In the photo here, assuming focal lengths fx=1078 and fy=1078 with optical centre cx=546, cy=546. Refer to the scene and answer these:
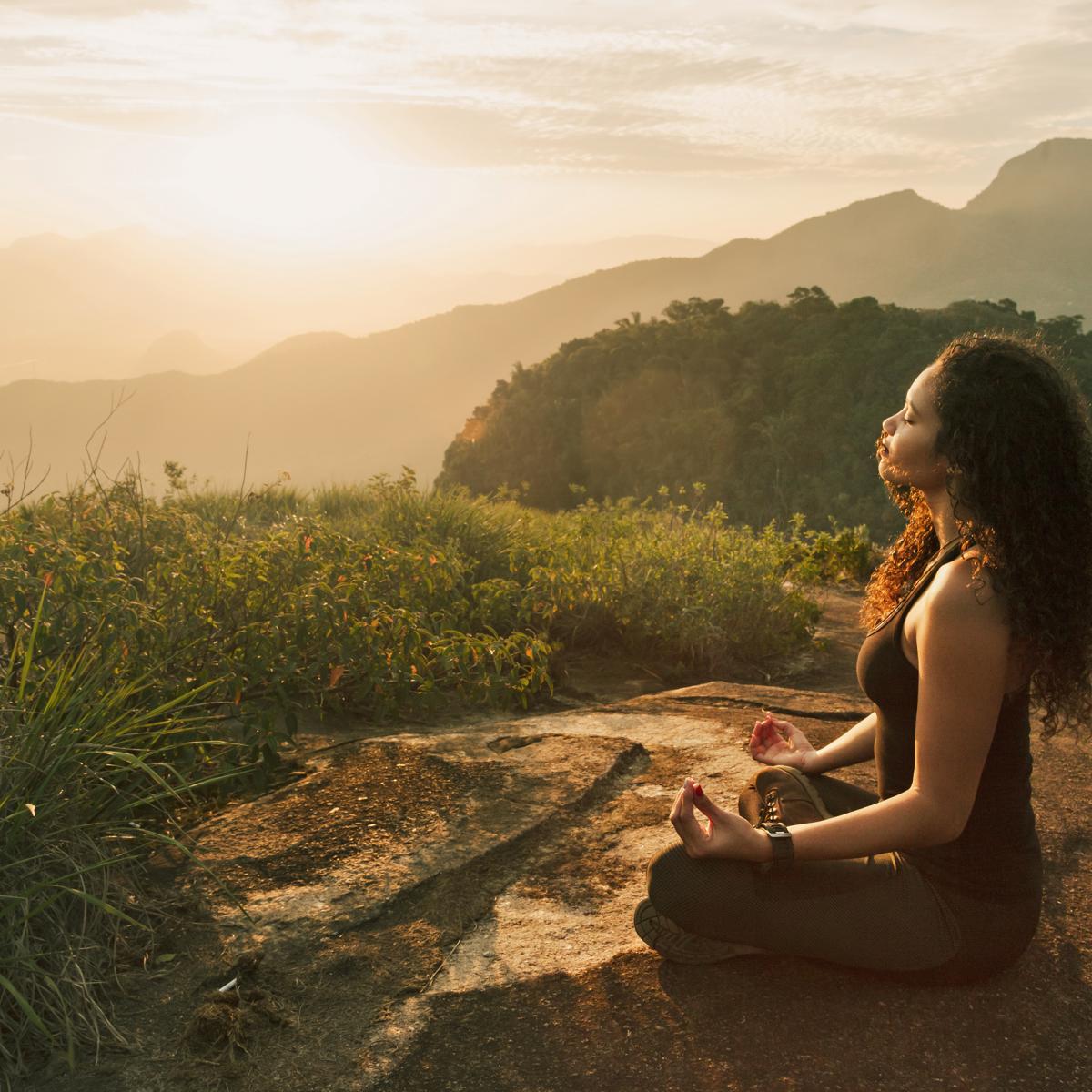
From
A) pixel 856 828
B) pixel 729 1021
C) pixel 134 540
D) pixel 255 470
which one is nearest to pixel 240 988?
pixel 729 1021

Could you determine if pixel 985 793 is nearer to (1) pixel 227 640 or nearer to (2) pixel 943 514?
(2) pixel 943 514

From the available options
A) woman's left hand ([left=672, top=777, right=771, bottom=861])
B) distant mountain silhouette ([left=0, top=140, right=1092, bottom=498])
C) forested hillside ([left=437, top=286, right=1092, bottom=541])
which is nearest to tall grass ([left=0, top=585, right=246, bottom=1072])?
woman's left hand ([left=672, top=777, right=771, bottom=861])

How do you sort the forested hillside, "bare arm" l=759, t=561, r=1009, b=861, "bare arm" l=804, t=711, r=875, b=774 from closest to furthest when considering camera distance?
"bare arm" l=759, t=561, r=1009, b=861 < "bare arm" l=804, t=711, r=875, b=774 < the forested hillside

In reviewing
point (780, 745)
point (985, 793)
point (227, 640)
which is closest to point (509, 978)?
point (780, 745)

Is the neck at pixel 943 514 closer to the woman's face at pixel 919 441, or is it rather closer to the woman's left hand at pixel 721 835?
the woman's face at pixel 919 441

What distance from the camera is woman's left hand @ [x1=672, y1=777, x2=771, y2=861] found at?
2051mm

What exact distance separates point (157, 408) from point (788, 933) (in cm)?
11391

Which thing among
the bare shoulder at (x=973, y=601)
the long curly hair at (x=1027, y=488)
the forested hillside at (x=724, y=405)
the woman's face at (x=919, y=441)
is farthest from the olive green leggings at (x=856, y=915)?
the forested hillside at (x=724, y=405)

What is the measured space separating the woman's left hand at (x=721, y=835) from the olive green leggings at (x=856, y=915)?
0.09 m

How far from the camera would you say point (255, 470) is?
132m

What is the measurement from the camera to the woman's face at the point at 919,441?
6.88ft

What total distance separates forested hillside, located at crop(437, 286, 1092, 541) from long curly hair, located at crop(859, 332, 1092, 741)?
33821 mm

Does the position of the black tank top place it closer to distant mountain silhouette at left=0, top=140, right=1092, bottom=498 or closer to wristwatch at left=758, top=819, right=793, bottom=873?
wristwatch at left=758, top=819, right=793, bottom=873

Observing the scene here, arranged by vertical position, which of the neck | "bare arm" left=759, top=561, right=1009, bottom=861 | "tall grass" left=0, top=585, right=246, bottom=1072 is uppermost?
the neck
